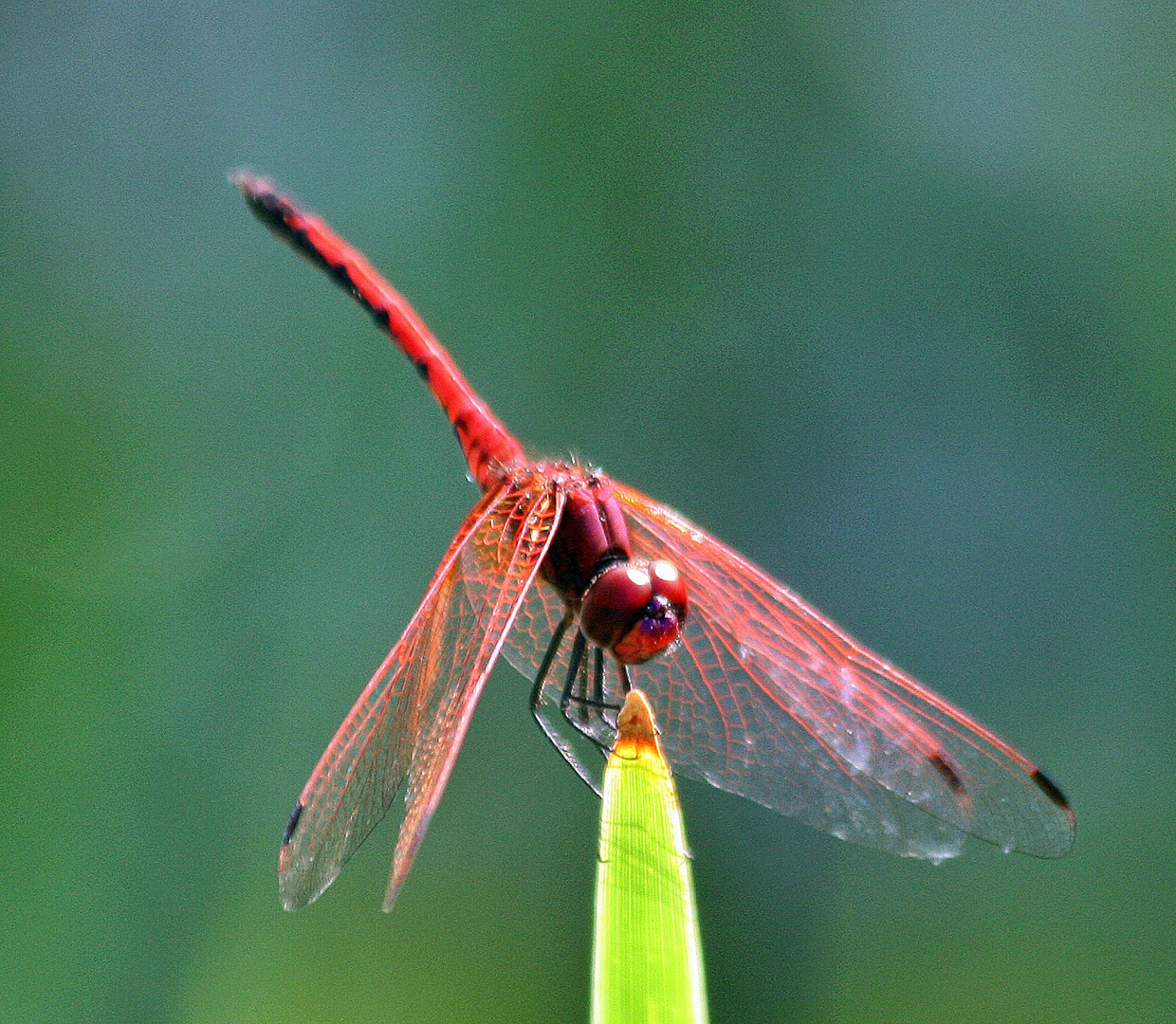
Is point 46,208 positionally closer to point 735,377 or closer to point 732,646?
point 735,377

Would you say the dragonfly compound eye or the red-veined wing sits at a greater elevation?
the dragonfly compound eye

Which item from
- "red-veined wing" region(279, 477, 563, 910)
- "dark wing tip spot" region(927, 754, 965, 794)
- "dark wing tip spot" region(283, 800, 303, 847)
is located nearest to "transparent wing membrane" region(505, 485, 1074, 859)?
"dark wing tip spot" region(927, 754, 965, 794)

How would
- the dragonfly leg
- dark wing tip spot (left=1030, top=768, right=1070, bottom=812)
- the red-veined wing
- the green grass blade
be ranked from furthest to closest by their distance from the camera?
the dragonfly leg < dark wing tip spot (left=1030, top=768, right=1070, bottom=812) < the red-veined wing < the green grass blade

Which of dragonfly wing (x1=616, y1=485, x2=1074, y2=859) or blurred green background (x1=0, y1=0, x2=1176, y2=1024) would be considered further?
blurred green background (x1=0, y1=0, x2=1176, y2=1024)

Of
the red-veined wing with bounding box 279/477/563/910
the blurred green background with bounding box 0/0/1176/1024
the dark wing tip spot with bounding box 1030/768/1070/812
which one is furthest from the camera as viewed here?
the blurred green background with bounding box 0/0/1176/1024

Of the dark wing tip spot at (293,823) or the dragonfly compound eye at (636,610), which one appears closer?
the dark wing tip spot at (293,823)

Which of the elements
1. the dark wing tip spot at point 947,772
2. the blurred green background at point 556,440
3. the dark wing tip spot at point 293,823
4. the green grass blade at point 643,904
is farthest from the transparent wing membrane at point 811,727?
the blurred green background at point 556,440

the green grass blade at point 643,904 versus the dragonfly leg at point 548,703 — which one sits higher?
the dragonfly leg at point 548,703

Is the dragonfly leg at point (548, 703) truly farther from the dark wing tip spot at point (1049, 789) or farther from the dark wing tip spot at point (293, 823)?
the dark wing tip spot at point (1049, 789)

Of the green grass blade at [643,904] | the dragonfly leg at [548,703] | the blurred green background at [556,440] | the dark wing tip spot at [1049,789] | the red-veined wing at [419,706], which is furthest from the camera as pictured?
the blurred green background at [556,440]

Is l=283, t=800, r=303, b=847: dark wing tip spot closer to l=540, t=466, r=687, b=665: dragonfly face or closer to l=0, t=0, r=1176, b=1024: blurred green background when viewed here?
l=540, t=466, r=687, b=665: dragonfly face
